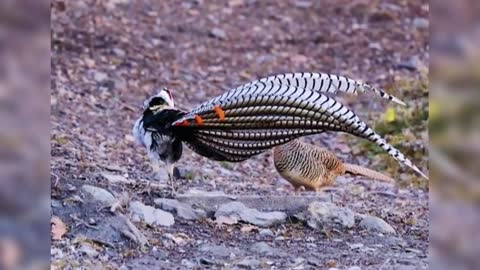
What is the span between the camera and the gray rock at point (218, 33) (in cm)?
260

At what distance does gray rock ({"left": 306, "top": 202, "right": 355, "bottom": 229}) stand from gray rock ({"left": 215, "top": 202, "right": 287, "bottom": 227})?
3.0 inches

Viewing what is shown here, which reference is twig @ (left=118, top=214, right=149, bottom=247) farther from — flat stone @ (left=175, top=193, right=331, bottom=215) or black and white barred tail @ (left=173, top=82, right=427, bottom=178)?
black and white barred tail @ (left=173, top=82, right=427, bottom=178)

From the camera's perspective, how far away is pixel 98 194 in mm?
2506

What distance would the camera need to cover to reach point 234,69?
8.52ft

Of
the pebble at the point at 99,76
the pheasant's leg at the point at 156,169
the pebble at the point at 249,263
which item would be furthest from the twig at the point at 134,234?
the pebble at the point at 99,76

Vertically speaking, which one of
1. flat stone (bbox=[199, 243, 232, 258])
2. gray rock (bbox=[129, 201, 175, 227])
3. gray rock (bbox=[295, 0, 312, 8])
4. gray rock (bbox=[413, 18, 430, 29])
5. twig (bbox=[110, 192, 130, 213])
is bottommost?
flat stone (bbox=[199, 243, 232, 258])

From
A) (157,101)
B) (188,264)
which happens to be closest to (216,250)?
(188,264)

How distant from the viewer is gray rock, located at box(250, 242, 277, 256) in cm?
253

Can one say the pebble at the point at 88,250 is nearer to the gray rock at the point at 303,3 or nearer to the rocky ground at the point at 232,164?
the rocky ground at the point at 232,164

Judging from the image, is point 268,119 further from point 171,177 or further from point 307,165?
point 171,177

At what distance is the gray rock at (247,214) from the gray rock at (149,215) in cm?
13

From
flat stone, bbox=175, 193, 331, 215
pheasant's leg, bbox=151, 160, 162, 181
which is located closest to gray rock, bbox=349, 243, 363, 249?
flat stone, bbox=175, 193, 331, 215

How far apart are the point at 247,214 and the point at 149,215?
0.25 metres

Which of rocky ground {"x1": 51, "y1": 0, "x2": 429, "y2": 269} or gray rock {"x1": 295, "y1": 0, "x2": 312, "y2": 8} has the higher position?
gray rock {"x1": 295, "y1": 0, "x2": 312, "y2": 8}
